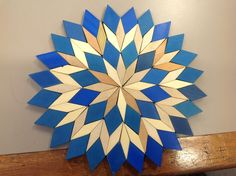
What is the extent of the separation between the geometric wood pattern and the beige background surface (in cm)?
5

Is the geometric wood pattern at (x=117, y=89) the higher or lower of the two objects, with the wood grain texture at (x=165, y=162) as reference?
higher

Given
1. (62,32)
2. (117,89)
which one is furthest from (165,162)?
(62,32)

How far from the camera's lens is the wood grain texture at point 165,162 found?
37.6 inches

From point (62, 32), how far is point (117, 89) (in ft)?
1.00

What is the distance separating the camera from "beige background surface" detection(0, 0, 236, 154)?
38.3 inches

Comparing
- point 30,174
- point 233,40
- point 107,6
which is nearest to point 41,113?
point 30,174

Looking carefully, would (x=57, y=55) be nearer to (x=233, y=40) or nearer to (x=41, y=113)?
(x=41, y=113)

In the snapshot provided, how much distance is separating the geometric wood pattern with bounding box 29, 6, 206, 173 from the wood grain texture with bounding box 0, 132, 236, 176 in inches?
1.5

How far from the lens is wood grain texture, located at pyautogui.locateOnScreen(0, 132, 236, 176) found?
3.14ft

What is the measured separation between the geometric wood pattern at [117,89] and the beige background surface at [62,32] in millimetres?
51

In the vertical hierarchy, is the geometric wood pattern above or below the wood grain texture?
above

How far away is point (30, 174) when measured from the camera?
3.14 feet

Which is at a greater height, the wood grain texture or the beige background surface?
the beige background surface

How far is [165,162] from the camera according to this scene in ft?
3.54
